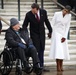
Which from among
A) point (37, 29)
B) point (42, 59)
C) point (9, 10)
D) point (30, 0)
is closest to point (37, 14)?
point (37, 29)

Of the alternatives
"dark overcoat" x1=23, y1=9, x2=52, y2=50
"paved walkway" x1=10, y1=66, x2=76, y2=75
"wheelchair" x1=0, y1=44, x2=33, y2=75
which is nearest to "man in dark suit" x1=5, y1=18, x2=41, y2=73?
"wheelchair" x1=0, y1=44, x2=33, y2=75

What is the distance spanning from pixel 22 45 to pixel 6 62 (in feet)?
1.92

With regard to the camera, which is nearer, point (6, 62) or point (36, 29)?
point (6, 62)

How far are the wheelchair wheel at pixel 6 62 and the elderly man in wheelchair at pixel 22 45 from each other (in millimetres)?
204

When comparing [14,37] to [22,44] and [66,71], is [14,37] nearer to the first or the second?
[22,44]

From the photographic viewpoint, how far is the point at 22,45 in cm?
1052

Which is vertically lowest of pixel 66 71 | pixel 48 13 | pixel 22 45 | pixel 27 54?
pixel 66 71

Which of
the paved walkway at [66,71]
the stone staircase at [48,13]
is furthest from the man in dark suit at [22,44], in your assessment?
the stone staircase at [48,13]

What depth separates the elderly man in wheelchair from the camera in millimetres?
10391

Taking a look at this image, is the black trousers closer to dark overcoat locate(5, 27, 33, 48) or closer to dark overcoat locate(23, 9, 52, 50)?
dark overcoat locate(5, 27, 33, 48)

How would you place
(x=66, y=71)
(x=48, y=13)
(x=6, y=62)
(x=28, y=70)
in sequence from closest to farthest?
(x=28, y=70) → (x=6, y=62) → (x=66, y=71) → (x=48, y=13)

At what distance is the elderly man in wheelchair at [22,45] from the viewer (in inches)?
409

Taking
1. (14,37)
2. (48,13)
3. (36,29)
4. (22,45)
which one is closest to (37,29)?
(36,29)

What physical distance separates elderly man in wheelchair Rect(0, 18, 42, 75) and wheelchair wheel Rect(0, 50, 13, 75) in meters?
0.20
